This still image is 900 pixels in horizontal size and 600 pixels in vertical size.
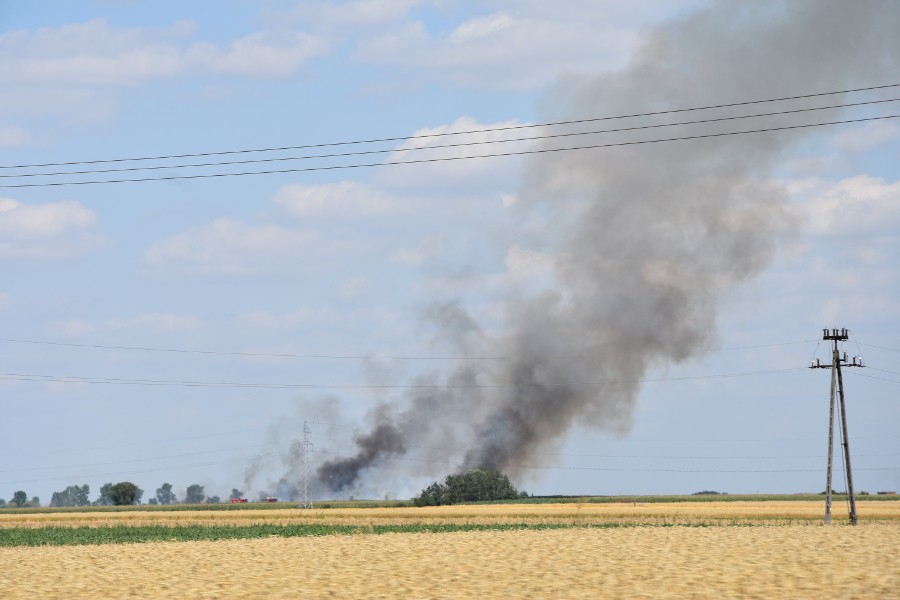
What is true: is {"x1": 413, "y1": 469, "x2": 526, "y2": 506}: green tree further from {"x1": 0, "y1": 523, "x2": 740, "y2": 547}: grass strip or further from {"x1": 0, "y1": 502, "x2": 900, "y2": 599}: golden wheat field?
{"x1": 0, "y1": 502, "x2": 900, "y2": 599}: golden wheat field

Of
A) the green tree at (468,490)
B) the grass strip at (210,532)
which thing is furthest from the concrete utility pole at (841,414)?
the green tree at (468,490)

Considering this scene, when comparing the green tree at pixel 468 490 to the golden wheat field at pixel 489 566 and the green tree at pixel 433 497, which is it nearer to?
the green tree at pixel 433 497

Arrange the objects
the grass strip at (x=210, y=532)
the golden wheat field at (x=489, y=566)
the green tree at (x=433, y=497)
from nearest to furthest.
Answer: the golden wheat field at (x=489, y=566) < the grass strip at (x=210, y=532) < the green tree at (x=433, y=497)

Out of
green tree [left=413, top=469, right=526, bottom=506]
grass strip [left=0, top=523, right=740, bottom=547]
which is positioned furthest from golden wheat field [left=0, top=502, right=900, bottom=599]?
green tree [left=413, top=469, right=526, bottom=506]

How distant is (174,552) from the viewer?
182 feet

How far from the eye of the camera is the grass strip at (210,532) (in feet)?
223

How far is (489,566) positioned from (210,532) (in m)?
35.7

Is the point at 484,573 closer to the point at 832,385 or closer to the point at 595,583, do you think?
the point at 595,583

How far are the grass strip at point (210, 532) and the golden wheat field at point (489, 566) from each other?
515 cm

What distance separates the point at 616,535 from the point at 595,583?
81.2 feet

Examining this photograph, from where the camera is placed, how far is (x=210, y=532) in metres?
74.0

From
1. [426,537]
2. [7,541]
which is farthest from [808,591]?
[7,541]

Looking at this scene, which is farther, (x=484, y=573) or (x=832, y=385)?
(x=832, y=385)

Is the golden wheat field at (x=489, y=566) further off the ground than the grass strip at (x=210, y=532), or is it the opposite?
the grass strip at (x=210, y=532)
